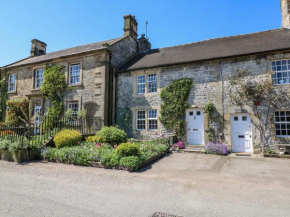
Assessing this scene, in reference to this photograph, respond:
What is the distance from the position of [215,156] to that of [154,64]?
24.4ft

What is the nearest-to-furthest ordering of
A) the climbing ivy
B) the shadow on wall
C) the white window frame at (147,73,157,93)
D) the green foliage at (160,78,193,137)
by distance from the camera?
the green foliage at (160,78,193,137) < the white window frame at (147,73,157,93) < the shadow on wall < the climbing ivy

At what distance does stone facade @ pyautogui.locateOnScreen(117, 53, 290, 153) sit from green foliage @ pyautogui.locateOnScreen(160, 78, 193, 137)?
0.35 meters

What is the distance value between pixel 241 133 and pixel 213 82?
349cm

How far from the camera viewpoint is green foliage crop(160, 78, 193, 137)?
40.5ft

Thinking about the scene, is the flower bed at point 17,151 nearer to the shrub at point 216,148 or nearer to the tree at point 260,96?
the shrub at point 216,148

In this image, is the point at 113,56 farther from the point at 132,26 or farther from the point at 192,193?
the point at 192,193

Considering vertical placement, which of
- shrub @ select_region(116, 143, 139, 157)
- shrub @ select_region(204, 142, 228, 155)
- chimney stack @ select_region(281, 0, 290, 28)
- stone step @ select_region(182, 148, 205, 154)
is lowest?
stone step @ select_region(182, 148, 205, 154)

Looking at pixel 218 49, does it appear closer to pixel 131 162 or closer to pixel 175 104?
pixel 175 104

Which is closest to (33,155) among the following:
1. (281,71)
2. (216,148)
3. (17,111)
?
(17,111)

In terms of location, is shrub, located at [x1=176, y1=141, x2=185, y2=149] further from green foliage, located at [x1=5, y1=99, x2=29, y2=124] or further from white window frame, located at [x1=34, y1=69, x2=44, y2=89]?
white window frame, located at [x1=34, y1=69, x2=44, y2=89]

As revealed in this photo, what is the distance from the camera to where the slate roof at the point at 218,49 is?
37.6 ft

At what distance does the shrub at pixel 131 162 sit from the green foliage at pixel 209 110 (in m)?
6.15

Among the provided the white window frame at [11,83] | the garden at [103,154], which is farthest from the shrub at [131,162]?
the white window frame at [11,83]

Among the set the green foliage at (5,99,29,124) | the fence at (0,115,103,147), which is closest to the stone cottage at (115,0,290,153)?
the fence at (0,115,103,147)
